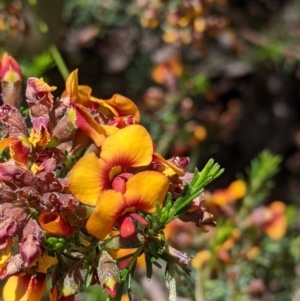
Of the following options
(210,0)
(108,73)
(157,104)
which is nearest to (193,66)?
(108,73)

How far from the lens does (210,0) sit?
2320mm

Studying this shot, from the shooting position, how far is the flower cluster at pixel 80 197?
103cm

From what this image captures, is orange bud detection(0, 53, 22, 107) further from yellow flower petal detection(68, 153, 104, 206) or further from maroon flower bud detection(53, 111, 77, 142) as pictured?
yellow flower petal detection(68, 153, 104, 206)

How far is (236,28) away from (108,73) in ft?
2.55

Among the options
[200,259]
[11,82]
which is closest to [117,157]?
[11,82]

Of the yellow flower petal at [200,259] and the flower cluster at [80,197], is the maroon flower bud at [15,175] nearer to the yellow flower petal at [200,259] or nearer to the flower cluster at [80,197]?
the flower cluster at [80,197]

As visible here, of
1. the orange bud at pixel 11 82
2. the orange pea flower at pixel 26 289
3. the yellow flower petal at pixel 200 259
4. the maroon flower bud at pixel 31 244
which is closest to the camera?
the maroon flower bud at pixel 31 244

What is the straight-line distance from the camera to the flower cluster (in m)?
1.03

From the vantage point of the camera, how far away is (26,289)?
1100 millimetres

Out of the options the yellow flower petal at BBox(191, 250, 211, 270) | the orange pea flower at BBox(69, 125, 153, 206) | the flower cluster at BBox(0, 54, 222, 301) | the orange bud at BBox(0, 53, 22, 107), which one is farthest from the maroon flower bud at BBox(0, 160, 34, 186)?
the yellow flower petal at BBox(191, 250, 211, 270)

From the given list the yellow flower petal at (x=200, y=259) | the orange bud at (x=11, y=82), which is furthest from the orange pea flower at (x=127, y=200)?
the yellow flower petal at (x=200, y=259)

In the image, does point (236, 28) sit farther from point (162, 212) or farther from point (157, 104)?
→ point (162, 212)

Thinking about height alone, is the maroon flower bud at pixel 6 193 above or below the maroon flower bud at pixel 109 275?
above

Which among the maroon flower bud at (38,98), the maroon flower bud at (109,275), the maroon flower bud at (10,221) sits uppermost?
the maroon flower bud at (38,98)
